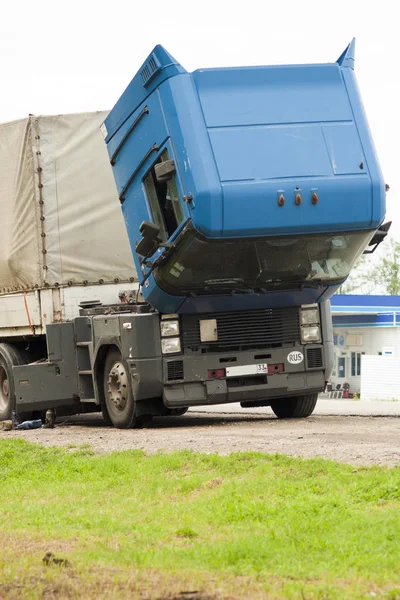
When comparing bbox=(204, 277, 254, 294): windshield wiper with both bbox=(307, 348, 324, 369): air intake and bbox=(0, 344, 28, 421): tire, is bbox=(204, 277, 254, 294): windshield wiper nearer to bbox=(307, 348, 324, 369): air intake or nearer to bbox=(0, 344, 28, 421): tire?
bbox=(307, 348, 324, 369): air intake

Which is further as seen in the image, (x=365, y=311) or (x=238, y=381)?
(x=365, y=311)

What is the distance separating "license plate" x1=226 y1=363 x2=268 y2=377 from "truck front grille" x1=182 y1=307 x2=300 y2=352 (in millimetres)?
228

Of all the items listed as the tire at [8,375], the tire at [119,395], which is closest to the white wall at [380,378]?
the tire at [8,375]

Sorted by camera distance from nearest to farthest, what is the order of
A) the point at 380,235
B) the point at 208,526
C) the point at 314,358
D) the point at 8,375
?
the point at 208,526 → the point at 380,235 → the point at 314,358 → the point at 8,375

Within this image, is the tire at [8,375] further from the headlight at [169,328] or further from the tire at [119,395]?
the headlight at [169,328]

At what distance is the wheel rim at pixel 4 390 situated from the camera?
1745cm

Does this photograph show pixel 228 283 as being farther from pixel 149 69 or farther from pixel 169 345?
pixel 149 69

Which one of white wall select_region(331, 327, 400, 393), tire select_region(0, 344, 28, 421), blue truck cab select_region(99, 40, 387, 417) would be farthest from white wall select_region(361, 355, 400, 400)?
blue truck cab select_region(99, 40, 387, 417)

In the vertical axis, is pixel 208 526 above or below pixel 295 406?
below

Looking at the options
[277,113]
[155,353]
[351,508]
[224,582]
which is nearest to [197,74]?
[277,113]

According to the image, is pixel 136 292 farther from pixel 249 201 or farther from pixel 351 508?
pixel 351 508

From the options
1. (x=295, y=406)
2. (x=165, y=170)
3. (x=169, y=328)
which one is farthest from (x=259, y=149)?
(x=295, y=406)

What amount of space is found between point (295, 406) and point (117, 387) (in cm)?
258

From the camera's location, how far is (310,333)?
14.8 meters
